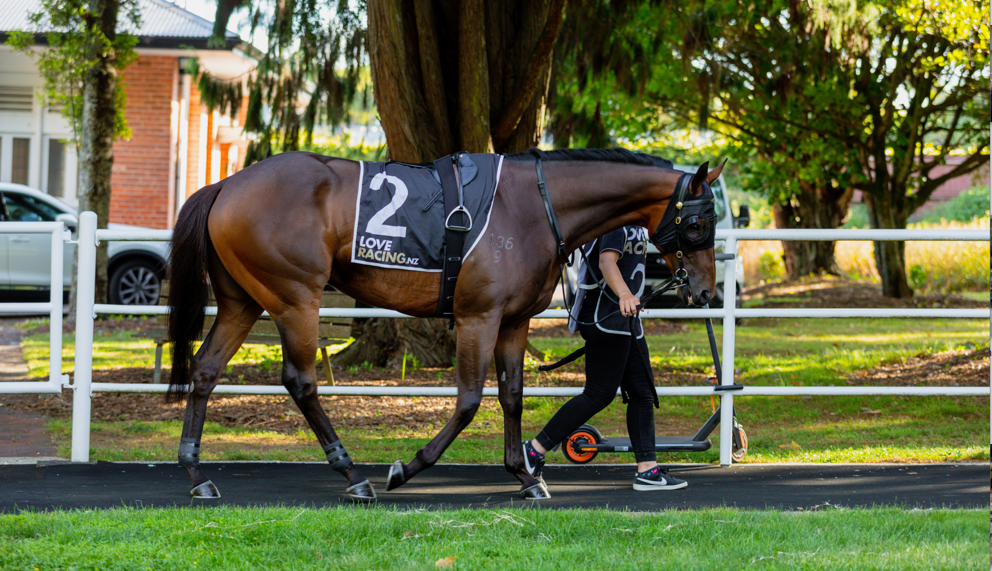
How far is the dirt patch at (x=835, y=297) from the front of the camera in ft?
52.8

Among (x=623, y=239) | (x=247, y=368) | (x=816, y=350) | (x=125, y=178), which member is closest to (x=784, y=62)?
(x=816, y=350)

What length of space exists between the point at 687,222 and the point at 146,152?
1530 centimetres

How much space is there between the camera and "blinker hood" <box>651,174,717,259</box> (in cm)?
440

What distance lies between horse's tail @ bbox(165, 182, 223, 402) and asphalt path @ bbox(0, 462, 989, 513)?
598mm

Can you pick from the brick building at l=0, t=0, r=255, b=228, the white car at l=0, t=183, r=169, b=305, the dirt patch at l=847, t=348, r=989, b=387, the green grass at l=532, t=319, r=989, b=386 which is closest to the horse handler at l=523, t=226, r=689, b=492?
the green grass at l=532, t=319, r=989, b=386

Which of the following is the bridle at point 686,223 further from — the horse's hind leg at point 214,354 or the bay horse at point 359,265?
the horse's hind leg at point 214,354

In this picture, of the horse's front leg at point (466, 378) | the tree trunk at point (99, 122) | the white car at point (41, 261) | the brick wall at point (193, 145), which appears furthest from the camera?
the brick wall at point (193, 145)

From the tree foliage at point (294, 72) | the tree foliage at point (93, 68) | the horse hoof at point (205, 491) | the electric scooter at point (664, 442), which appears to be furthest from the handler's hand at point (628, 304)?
the tree foliage at point (93, 68)

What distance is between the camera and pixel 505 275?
4.35 m

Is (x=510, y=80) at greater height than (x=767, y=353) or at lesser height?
greater

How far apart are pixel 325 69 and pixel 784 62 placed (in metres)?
7.04

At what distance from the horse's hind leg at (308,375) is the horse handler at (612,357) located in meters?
0.95

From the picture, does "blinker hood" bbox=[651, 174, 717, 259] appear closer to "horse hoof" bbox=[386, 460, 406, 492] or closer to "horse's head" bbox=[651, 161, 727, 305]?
"horse's head" bbox=[651, 161, 727, 305]

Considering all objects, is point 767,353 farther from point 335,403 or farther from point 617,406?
point 335,403
